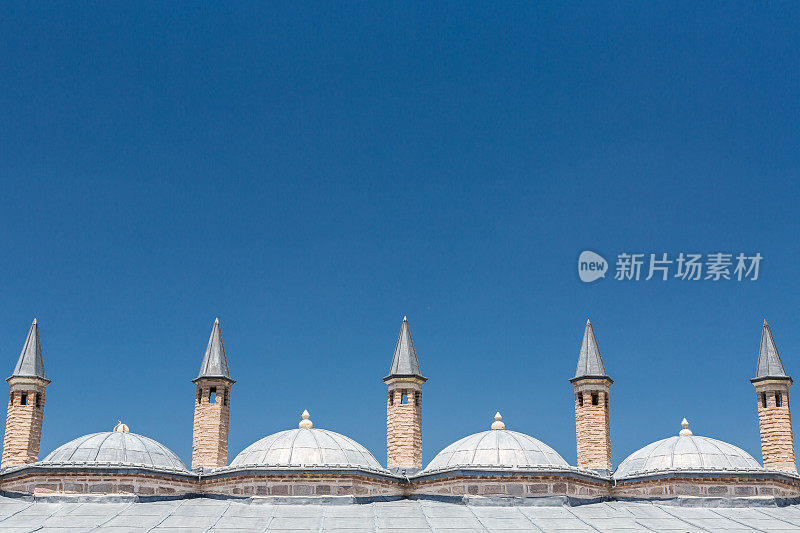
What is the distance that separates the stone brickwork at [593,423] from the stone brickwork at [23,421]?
17.9 meters

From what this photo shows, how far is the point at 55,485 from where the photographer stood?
23031 mm

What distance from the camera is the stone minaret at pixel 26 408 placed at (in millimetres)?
30656

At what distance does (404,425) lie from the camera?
2939 centimetres

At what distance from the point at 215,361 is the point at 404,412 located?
21.5 feet

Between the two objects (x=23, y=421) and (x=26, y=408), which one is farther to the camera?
(x=26, y=408)

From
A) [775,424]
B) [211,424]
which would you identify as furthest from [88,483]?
[775,424]

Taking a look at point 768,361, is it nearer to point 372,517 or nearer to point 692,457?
point 692,457

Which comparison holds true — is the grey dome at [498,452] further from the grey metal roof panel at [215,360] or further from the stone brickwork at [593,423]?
the grey metal roof panel at [215,360]

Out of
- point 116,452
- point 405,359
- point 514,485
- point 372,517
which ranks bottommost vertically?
point 372,517

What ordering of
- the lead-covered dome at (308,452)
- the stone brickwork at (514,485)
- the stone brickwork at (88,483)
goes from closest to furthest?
the stone brickwork at (514,485) → the stone brickwork at (88,483) → the lead-covered dome at (308,452)

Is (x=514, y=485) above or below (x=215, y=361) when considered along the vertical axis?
below

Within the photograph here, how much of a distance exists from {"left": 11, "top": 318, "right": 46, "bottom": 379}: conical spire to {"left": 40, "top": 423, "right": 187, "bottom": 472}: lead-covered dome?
676 cm

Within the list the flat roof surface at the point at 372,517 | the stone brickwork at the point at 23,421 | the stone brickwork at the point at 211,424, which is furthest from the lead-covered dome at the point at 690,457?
the stone brickwork at the point at 23,421

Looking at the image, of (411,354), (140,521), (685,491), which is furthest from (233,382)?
(685,491)
